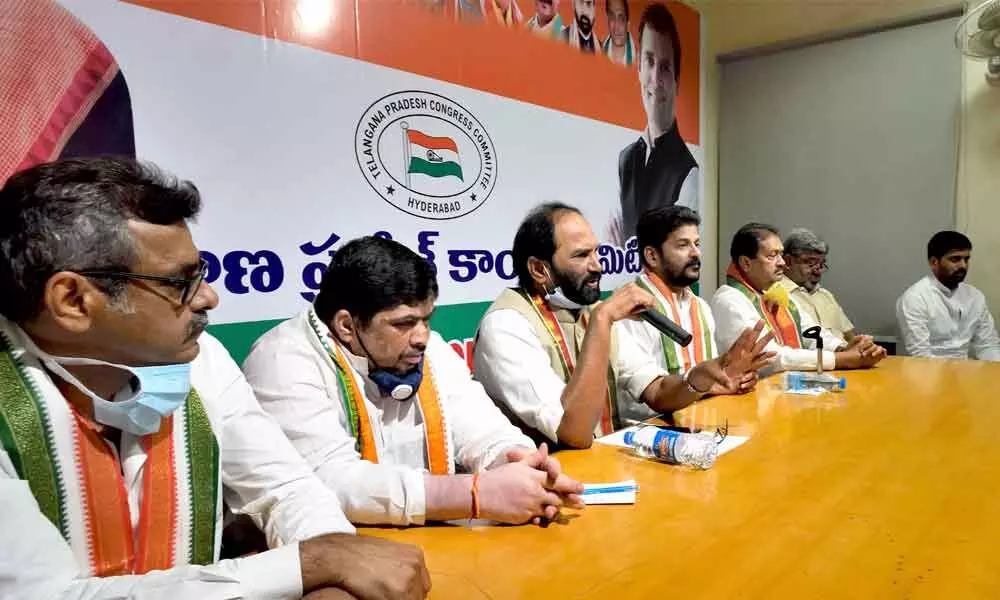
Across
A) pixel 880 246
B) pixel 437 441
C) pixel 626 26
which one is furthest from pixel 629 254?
pixel 437 441

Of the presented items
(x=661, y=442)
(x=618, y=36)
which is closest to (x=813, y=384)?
(x=661, y=442)

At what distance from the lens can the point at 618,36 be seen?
4.18 m

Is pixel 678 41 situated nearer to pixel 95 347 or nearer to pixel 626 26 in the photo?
pixel 626 26

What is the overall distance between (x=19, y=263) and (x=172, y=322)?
23 centimetres

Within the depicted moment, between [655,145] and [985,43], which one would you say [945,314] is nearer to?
[985,43]

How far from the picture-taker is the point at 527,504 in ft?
4.25

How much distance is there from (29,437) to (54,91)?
4.49ft

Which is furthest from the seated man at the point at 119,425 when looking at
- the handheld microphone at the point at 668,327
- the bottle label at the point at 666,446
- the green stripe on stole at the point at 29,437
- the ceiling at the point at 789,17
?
the ceiling at the point at 789,17

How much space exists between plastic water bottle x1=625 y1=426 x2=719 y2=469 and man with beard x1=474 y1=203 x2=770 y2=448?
21cm

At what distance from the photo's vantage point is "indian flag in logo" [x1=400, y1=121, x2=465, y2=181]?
2.91 meters

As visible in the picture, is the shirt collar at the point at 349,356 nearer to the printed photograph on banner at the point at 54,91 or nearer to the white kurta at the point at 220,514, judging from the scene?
the white kurta at the point at 220,514

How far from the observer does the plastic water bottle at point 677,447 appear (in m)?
1.62

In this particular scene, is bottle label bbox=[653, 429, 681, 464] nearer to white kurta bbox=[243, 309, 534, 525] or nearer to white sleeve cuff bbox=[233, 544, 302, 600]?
white kurta bbox=[243, 309, 534, 525]

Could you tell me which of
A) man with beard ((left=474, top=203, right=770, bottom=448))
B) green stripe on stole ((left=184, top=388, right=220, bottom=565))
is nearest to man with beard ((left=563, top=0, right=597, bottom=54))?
man with beard ((left=474, top=203, right=770, bottom=448))
